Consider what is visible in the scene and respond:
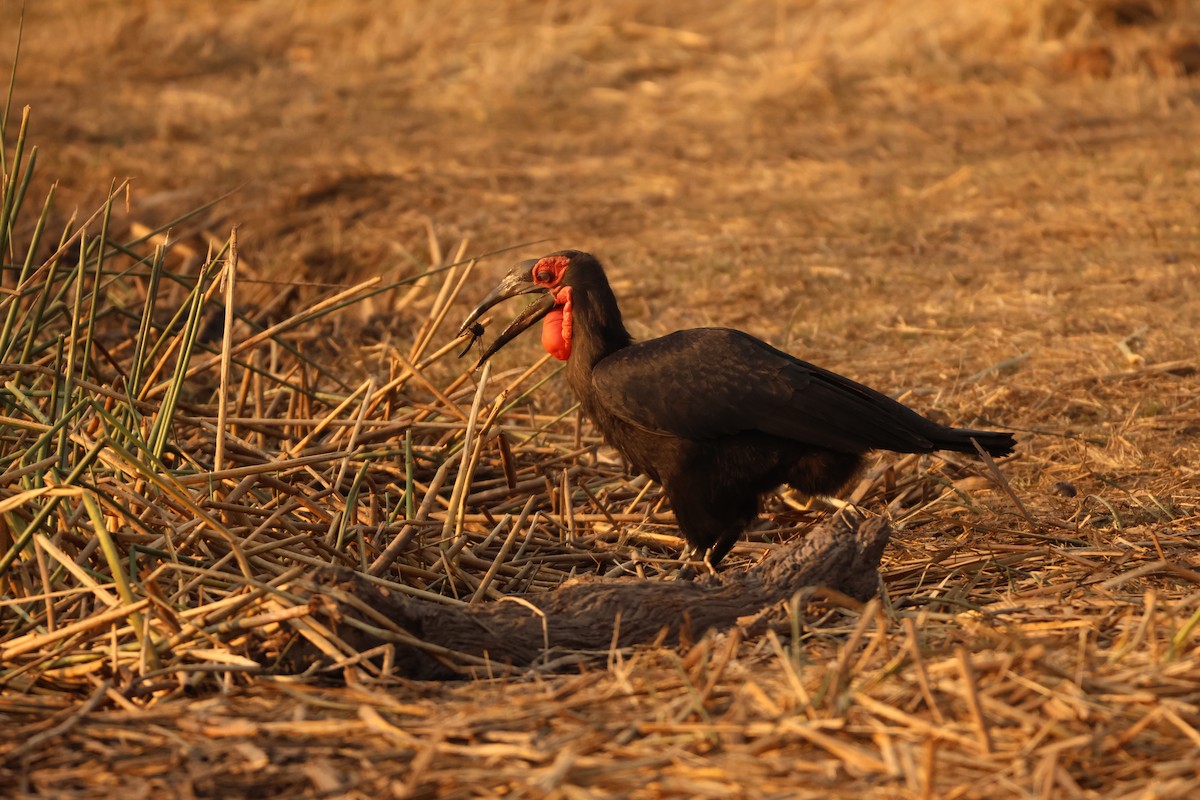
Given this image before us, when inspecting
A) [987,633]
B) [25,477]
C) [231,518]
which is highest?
[25,477]

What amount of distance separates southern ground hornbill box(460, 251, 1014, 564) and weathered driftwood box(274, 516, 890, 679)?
613mm

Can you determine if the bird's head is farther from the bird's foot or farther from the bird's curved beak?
the bird's foot

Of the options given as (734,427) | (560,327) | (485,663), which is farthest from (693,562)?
(485,663)

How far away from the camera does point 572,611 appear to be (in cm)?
303

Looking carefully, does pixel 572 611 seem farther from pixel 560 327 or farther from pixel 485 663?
pixel 560 327

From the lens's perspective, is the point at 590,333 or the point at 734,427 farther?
the point at 590,333

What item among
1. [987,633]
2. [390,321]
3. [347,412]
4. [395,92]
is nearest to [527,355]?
[390,321]

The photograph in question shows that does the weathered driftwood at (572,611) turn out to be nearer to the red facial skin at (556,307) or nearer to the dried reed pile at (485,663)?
the dried reed pile at (485,663)

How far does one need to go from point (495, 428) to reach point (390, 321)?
2573 mm

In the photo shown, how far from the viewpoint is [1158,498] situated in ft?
13.5

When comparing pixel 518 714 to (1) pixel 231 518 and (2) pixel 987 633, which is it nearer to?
(2) pixel 987 633

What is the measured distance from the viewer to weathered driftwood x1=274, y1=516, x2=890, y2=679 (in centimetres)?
277

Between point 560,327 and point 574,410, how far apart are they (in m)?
0.85

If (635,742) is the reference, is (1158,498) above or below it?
below
